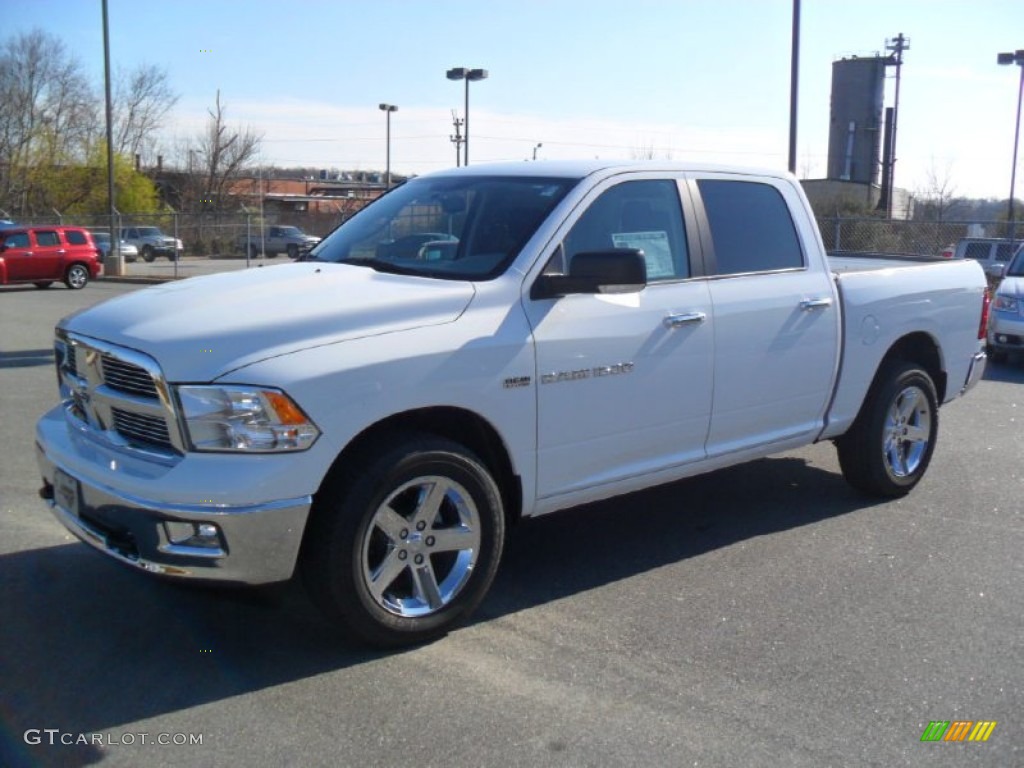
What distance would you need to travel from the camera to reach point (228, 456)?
3602mm

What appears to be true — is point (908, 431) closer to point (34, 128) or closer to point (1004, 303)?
point (1004, 303)

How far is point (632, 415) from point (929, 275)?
2792mm

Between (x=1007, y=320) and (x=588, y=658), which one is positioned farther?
(x=1007, y=320)

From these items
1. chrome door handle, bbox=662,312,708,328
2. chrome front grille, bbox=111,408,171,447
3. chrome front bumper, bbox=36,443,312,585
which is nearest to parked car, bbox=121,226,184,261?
chrome door handle, bbox=662,312,708,328

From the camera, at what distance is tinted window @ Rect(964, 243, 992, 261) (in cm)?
2208

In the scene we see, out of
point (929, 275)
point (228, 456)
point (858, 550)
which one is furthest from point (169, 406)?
point (929, 275)

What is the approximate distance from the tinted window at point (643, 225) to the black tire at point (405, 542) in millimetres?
1266

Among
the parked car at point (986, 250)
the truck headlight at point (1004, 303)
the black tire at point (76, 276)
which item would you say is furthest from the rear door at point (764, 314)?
the black tire at point (76, 276)

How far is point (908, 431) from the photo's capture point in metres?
6.38

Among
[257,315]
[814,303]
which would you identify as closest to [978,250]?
[814,303]

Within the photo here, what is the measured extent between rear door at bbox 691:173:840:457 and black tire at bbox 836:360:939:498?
55 cm

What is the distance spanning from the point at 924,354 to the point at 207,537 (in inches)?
189

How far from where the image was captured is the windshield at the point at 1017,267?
561 inches

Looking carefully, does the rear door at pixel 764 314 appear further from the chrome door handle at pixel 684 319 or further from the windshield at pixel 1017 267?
the windshield at pixel 1017 267
